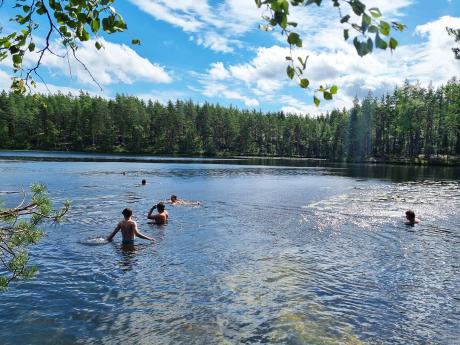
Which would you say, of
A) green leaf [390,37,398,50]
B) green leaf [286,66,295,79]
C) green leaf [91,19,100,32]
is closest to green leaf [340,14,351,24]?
green leaf [390,37,398,50]

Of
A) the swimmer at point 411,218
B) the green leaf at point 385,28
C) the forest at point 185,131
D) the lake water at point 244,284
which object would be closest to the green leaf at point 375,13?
the green leaf at point 385,28

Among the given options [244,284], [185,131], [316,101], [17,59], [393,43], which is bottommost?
[244,284]

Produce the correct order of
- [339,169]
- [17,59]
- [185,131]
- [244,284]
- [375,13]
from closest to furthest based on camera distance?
[375,13] → [17,59] → [244,284] → [339,169] → [185,131]

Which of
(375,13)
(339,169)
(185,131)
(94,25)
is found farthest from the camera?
(185,131)

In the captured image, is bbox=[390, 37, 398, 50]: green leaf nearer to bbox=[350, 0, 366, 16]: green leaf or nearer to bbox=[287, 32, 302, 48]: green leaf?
bbox=[350, 0, 366, 16]: green leaf

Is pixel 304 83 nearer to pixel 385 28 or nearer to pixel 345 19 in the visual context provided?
pixel 345 19

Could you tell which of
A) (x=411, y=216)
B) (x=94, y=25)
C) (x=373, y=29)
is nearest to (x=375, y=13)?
(x=373, y=29)

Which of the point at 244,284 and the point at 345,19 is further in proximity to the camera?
the point at 244,284

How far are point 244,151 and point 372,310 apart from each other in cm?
18225

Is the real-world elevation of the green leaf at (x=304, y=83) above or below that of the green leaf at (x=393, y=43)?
below

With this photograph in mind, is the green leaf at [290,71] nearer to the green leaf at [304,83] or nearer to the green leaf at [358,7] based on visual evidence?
the green leaf at [304,83]

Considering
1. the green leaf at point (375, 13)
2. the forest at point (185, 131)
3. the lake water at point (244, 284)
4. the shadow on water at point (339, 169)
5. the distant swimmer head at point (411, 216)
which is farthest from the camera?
the forest at point (185, 131)

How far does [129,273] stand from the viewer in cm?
1491

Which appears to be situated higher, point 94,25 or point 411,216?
point 94,25
